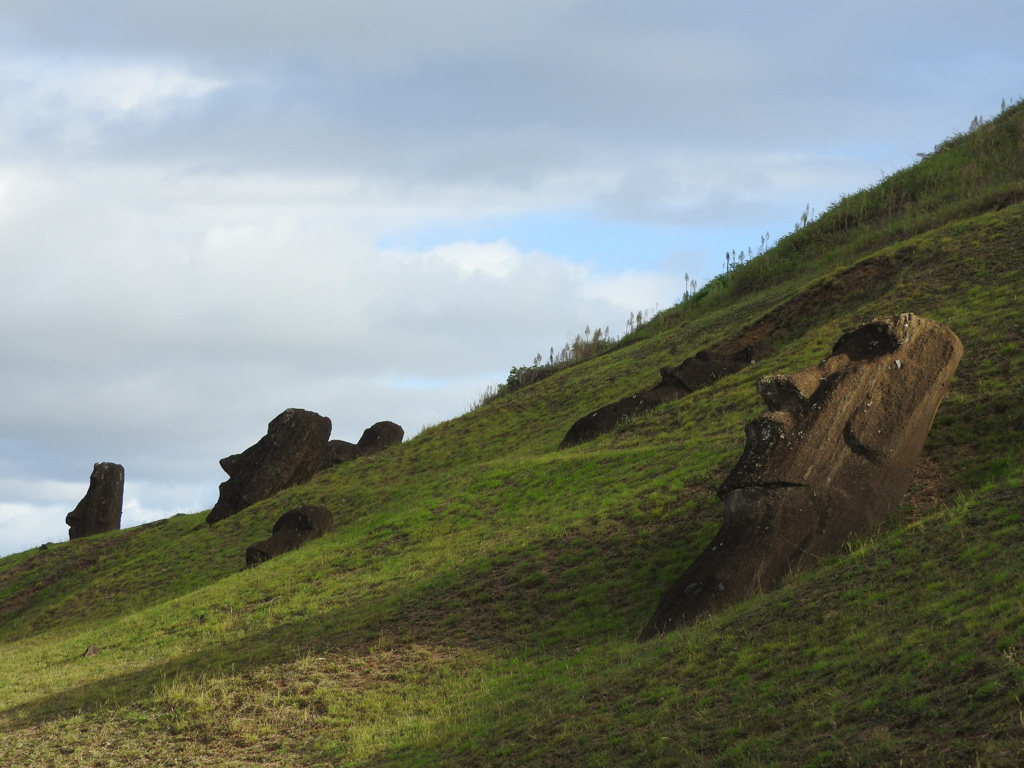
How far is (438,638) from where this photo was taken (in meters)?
18.2

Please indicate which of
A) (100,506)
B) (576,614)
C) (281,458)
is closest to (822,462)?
(576,614)

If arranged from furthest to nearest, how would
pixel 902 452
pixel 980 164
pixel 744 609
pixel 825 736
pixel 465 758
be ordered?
1. pixel 980 164
2. pixel 902 452
3. pixel 744 609
4. pixel 465 758
5. pixel 825 736

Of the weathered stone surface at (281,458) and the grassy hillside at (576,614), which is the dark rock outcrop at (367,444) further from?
the grassy hillside at (576,614)

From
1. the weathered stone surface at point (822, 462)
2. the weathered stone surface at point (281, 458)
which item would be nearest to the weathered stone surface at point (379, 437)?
the weathered stone surface at point (281, 458)

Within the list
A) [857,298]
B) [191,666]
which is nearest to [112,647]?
[191,666]

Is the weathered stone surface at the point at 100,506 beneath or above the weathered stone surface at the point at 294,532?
above

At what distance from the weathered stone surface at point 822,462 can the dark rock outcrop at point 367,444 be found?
2763cm

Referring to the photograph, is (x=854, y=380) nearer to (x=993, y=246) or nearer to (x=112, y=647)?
(x=112, y=647)

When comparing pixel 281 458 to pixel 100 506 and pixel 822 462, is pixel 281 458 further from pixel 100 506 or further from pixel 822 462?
pixel 822 462

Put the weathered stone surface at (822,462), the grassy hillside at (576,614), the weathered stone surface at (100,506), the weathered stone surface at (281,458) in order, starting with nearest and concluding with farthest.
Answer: the grassy hillside at (576,614) → the weathered stone surface at (822,462) → the weathered stone surface at (281,458) → the weathered stone surface at (100,506)

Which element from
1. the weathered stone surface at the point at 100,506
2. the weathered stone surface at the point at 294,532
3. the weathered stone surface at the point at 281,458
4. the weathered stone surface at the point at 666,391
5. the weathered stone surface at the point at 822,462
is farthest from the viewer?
the weathered stone surface at the point at 100,506

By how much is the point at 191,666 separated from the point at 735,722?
11057mm

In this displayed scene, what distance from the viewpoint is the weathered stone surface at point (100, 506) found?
142 feet

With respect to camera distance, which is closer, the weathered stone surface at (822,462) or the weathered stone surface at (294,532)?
the weathered stone surface at (822,462)
